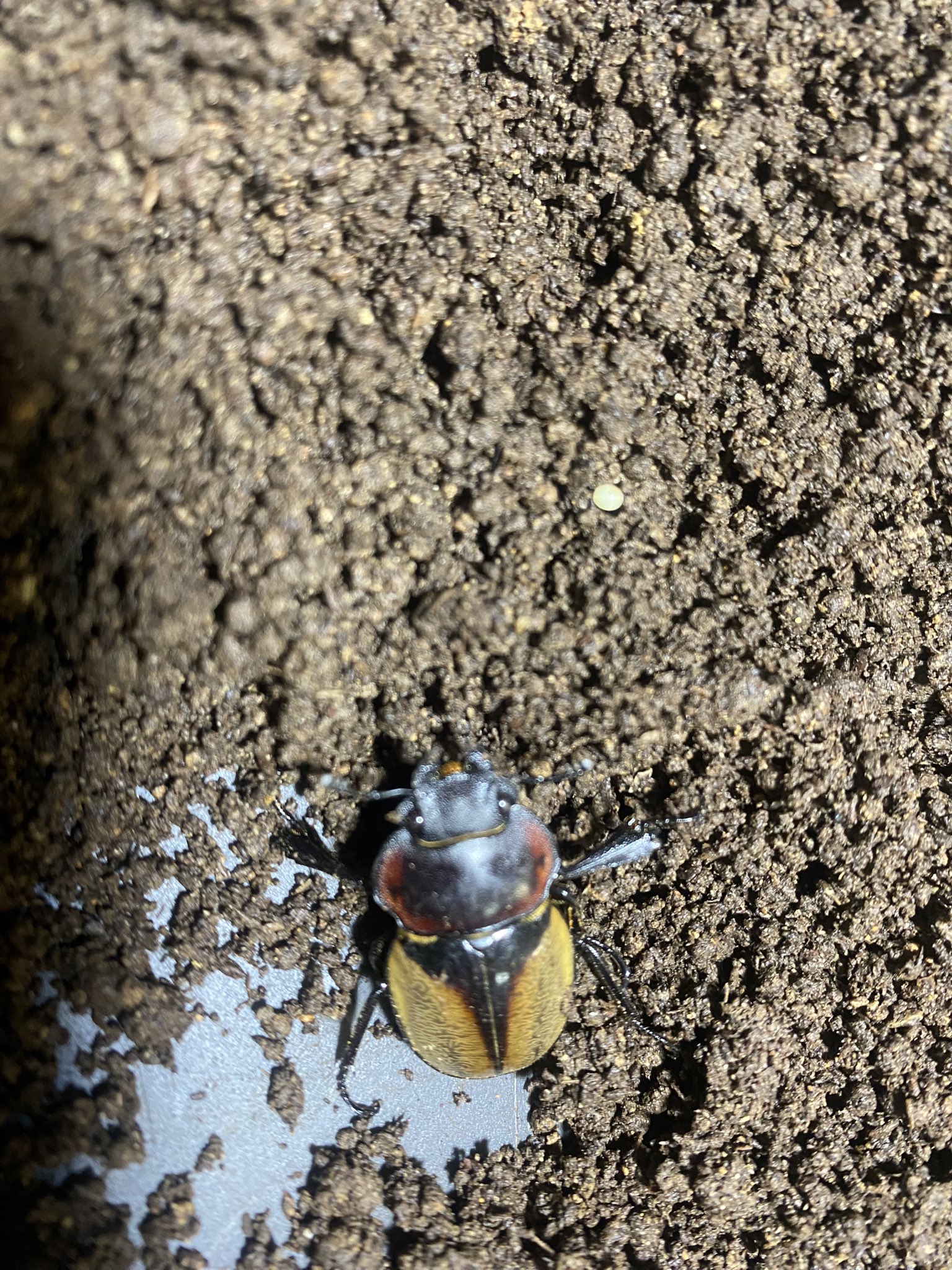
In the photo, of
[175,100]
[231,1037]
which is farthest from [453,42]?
[231,1037]

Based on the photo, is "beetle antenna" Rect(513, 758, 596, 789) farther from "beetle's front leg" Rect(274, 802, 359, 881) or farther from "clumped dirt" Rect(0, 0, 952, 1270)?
"beetle's front leg" Rect(274, 802, 359, 881)

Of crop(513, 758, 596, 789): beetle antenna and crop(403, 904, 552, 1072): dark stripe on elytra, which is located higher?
crop(513, 758, 596, 789): beetle antenna

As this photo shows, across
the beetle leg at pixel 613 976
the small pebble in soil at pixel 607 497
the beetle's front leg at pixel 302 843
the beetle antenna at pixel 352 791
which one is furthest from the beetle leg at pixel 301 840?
the small pebble in soil at pixel 607 497

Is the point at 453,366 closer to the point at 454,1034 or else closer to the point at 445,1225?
the point at 454,1034

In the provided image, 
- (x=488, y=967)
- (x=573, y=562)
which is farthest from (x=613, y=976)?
(x=573, y=562)

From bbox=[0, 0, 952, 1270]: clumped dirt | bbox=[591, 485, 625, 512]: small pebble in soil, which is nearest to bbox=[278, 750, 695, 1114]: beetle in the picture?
bbox=[0, 0, 952, 1270]: clumped dirt

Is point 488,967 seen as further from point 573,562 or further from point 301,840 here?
point 573,562

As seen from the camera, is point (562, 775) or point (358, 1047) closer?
point (562, 775)
